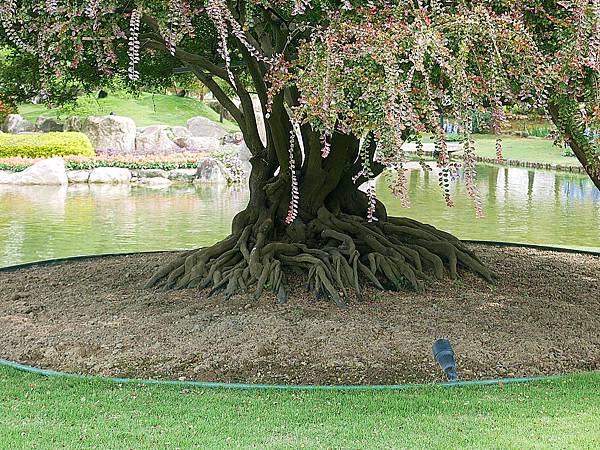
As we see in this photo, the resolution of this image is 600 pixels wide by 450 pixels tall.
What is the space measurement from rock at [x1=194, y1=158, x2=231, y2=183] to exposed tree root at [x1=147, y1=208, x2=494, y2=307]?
51.7 feet

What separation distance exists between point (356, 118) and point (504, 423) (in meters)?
1.70

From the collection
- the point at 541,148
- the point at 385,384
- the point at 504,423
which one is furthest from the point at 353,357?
the point at 541,148

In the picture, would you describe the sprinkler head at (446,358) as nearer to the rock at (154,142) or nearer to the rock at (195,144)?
the rock at (154,142)

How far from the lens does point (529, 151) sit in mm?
34188

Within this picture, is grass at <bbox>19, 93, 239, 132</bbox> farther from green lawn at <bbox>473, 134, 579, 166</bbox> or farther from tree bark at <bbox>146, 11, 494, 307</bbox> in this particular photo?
tree bark at <bbox>146, 11, 494, 307</bbox>

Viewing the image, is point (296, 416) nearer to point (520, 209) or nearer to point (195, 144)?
point (520, 209)

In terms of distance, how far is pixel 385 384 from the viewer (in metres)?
5.30

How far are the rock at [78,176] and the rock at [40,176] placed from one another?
1.50 feet

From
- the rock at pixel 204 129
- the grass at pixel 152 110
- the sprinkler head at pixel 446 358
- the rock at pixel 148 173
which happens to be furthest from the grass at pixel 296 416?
the grass at pixel 152 110

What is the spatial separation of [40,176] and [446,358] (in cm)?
1911

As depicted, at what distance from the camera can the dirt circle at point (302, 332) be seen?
5598mm

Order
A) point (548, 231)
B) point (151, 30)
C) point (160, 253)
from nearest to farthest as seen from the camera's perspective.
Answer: point (151, 30) < point (160, 253) < point (548, 231)

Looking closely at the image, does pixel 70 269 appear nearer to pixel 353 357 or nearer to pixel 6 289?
pixel 6 289

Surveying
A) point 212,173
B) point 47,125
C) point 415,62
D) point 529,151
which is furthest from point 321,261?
point 529,151
